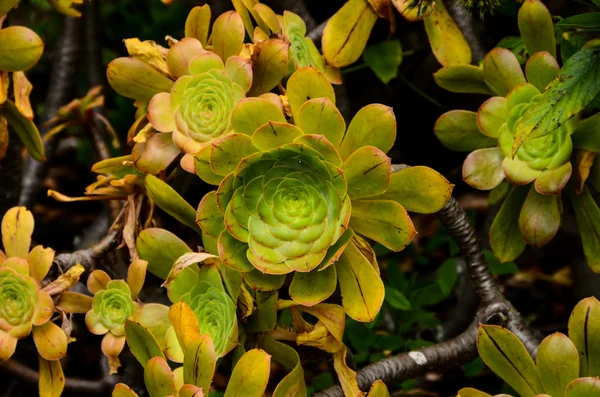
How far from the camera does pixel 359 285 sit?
0.81 meters

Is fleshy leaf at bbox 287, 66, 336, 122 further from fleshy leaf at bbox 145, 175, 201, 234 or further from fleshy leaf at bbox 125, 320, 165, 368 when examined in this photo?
fleshy leaf at bbox 125, 320, 165, 368

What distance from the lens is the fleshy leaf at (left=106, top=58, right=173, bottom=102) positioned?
0.95 m

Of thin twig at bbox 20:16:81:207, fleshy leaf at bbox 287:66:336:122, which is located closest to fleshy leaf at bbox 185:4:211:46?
fleshy leaf at bbox 287:66:336:122

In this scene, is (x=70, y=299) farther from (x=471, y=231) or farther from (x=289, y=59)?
(x=471, y=231)

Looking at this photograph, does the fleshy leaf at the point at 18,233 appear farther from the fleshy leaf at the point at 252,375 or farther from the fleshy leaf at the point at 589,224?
the fleshy leaf at the point at 589,224

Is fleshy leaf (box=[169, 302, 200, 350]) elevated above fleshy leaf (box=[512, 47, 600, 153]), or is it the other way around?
fleshy leaf (box=[512, 47, 600, 153])

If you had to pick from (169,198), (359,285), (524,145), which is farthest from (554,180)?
(169,198)

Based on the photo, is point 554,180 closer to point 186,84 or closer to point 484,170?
point 484,170

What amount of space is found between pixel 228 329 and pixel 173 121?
29cm

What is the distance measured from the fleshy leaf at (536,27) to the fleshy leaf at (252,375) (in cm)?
54

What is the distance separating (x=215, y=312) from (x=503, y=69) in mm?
481

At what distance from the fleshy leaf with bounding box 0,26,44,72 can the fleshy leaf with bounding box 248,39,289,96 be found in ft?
1.03

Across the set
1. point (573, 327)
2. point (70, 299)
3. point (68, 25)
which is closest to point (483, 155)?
point (573, 327)

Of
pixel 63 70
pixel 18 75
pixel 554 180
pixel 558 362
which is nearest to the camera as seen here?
pixel 558 362
